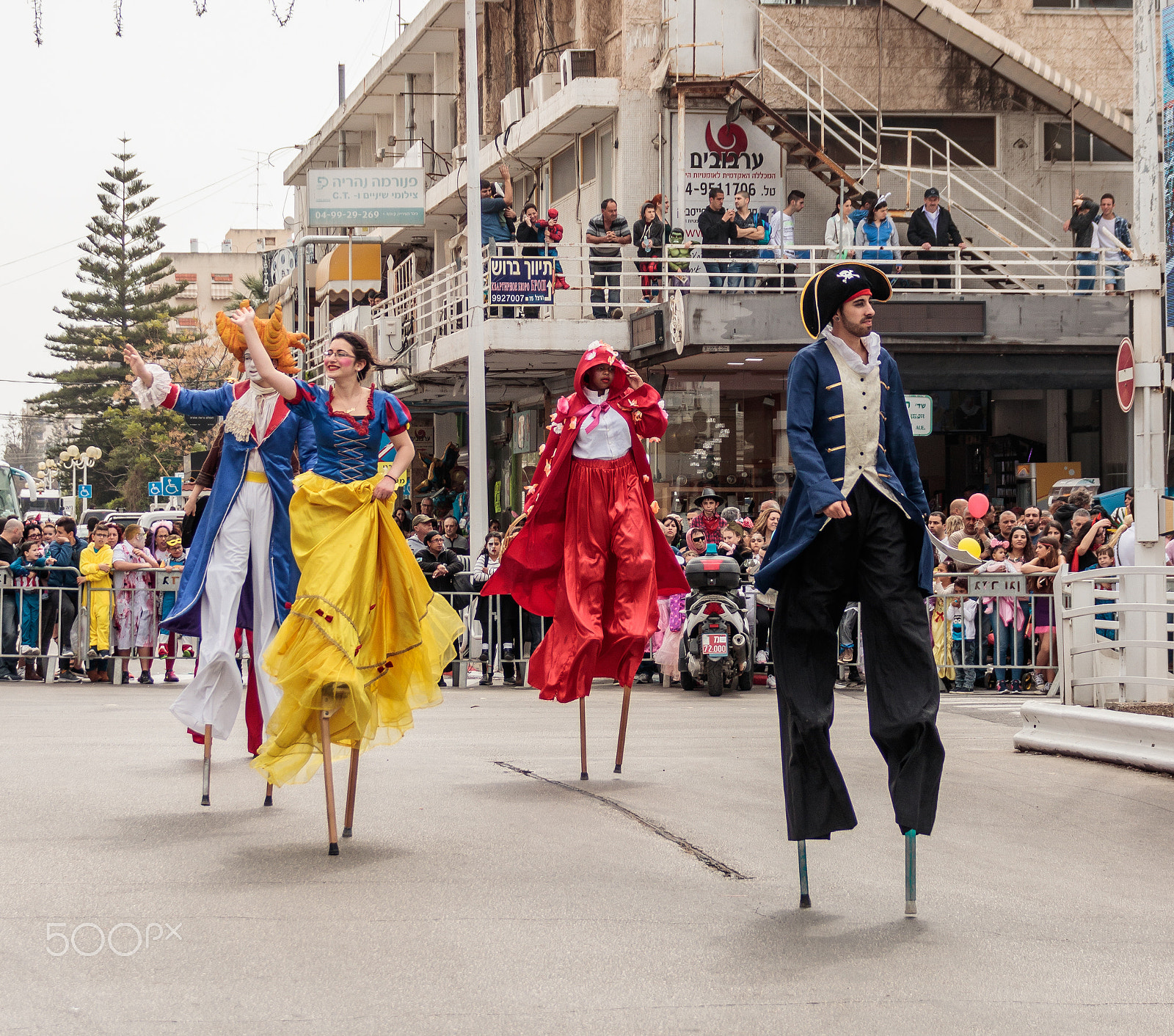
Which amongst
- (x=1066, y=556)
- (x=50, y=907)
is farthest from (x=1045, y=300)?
(x=50, y=907)

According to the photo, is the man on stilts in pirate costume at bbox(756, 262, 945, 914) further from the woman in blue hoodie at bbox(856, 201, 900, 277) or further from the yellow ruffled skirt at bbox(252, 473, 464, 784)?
the woman in blue hoodie at bbox(856, 201, 900, 277)

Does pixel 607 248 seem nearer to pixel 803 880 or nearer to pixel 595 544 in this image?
pixel 595 544

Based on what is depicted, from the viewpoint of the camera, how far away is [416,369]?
3067 cm

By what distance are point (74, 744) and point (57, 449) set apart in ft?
286

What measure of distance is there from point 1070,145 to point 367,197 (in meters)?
13.1

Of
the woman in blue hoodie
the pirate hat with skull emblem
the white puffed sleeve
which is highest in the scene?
the woman in blue hoodie

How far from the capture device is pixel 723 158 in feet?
94.0

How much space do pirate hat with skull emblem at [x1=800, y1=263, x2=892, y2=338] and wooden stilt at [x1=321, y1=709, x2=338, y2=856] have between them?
2398 mm

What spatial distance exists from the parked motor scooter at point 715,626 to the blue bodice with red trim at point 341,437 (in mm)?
8158

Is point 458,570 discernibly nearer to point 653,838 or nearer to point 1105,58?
point 653,838

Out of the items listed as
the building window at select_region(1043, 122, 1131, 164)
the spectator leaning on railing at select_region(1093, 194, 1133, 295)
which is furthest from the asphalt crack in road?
the building window at select_region(1043, 122, 1131, 164)

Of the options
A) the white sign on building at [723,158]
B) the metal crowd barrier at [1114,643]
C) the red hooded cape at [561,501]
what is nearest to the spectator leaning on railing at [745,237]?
the white sign on building at [723,158]

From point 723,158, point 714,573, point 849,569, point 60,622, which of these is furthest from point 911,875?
point 723,158

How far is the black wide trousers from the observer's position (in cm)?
554
